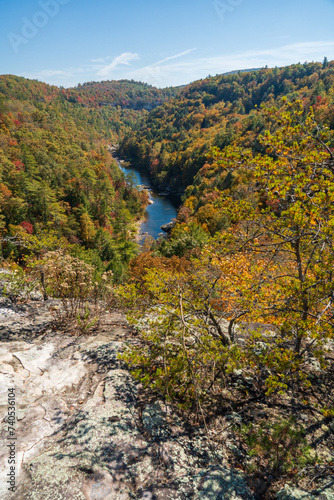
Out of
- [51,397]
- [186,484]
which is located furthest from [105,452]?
[51,397]

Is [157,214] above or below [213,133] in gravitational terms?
below

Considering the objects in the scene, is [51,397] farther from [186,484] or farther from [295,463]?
[295,463]

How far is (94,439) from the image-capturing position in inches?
175

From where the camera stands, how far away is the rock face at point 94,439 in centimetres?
377

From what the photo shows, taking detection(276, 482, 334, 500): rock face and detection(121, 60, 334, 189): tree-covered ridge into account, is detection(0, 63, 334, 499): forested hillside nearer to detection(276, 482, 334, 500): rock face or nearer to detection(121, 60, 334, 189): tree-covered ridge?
detection(276, 482, 334, 500): rock face

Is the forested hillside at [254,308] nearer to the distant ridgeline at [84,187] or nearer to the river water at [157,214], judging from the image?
the distant ridgeline at [84,187]

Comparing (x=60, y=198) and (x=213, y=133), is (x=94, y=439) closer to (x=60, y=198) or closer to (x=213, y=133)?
(x=60, y=198)

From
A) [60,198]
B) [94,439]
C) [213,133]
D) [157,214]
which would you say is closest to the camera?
[94,439]

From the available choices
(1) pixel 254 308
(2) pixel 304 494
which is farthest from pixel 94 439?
(1) pixel 254 308

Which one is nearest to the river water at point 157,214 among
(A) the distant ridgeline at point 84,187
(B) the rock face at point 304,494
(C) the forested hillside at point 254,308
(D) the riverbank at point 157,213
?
(D) the riverbank at point 157,213

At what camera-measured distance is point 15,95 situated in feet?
484

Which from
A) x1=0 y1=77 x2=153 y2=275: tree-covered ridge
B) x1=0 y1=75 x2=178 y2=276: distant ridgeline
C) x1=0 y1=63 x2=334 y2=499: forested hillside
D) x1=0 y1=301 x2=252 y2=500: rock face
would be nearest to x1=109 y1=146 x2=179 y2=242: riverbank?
x1=0 y1=77 x2=153 y2=275: tree-covered ridge

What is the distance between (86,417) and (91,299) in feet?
23.9

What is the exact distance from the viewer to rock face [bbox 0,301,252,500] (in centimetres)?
377
